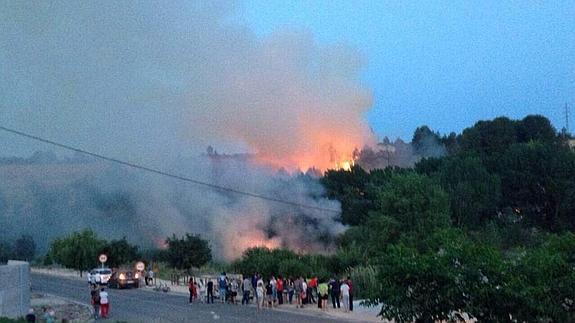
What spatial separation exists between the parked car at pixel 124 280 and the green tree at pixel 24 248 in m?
46.6

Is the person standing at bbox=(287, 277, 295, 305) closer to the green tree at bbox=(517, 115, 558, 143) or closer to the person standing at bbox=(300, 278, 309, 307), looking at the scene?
the person standing at bbox=(300, 278, 309, 307)

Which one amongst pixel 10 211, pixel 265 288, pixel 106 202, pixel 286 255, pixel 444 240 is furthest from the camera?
pixel 10 211

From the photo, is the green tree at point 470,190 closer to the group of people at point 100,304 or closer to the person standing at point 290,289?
the person standing at point 290,289

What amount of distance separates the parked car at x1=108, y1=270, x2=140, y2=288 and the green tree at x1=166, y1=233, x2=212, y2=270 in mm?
6047

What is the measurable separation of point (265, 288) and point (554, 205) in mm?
31692

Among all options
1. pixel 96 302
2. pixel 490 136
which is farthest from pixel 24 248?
pixel 96 302

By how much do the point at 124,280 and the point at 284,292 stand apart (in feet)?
48.4

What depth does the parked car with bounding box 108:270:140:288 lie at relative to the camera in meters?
43.6

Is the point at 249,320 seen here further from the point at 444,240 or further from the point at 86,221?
the point at 86,221

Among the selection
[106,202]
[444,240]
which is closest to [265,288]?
[444,240]

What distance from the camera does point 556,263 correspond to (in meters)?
13.6

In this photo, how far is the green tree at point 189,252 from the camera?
50062 millimetres

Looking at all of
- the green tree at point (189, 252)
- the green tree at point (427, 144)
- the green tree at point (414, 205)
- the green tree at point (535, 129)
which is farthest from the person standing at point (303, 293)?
the green tree at point (427, 144)

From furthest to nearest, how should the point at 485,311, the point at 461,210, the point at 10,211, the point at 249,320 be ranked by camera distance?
the point at 10,211 < the point at 461,210 < the point at 249,320 < the point at 485,311
